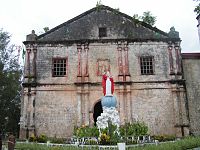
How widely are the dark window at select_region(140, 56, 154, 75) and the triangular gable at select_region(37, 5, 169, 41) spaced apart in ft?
5.16

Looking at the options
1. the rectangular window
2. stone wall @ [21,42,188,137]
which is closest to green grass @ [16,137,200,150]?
stone wall @ [21,42,188,137]

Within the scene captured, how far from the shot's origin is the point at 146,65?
2030 centimetres

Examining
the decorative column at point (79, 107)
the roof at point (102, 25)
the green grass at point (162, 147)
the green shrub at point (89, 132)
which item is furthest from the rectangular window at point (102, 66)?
the green grass at point (162, 147)

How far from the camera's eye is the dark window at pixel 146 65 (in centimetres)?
2016

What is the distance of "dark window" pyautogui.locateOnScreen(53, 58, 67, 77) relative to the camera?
20.1m

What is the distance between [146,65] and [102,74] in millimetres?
3222

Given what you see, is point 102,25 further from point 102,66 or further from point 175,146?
point 175,146

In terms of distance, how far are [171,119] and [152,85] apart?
2.60m

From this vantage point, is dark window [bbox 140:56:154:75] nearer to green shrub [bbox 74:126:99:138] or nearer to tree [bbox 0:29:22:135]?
green shrub [bbox 74:126:99:138]

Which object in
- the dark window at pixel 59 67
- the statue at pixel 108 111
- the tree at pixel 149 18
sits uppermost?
the tree at pixel 149 18

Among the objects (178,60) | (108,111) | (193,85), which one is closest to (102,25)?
(178,60)

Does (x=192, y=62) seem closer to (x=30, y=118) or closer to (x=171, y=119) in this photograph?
(x=171, y=119)

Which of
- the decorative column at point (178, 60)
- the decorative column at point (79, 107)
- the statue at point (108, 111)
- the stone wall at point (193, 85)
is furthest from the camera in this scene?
the decorative column at point (178, 60)

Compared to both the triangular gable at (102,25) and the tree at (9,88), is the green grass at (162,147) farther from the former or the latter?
the tree at (9,88)
